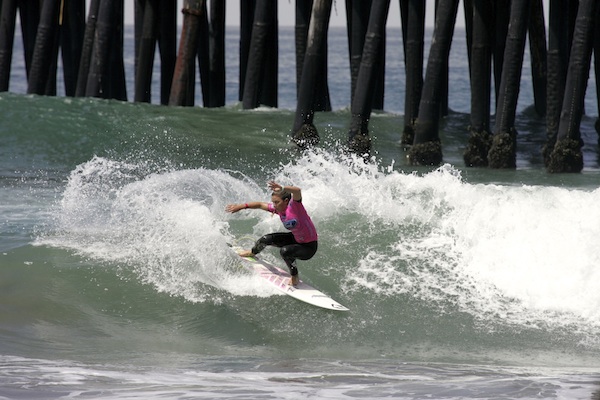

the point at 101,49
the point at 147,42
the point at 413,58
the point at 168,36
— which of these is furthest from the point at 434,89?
the point at 168,36

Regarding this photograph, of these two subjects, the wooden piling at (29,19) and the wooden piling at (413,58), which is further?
the wooden piling at (29,19)

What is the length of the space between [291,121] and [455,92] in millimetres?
29714

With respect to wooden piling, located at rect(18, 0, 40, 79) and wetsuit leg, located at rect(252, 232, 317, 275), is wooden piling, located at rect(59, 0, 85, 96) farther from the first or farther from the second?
wetsuit leg, located at rect(252, 232, 317, 275)

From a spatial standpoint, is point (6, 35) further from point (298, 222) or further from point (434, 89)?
point (298, 222)

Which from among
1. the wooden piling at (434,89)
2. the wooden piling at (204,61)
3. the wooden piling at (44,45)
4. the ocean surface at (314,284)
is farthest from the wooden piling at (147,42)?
the wooden piling at (434,89)

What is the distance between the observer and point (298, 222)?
32.2 ft

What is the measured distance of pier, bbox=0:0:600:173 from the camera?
15477 mm

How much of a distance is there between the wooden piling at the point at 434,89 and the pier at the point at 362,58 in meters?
0.02

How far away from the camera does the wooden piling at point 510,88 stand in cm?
1506

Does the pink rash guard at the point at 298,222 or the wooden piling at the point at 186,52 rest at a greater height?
the wooden piling at the point at 186,52

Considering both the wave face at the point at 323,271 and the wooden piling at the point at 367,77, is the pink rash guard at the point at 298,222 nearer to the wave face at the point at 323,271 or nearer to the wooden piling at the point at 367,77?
the wave face at the point at 323,271

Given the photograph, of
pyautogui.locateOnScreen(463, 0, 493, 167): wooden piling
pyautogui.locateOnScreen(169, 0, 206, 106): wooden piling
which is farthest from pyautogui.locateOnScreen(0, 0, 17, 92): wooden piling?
pyautogui.locateOnScreen(463, 0, 493, 167): wooden piling

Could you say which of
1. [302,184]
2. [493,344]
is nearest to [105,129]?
[302,184]

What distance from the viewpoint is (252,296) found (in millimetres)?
10414
